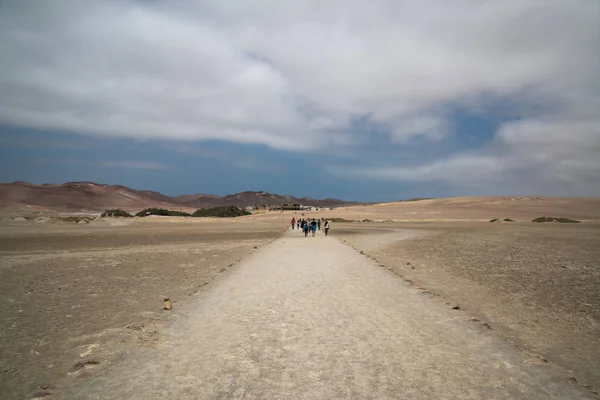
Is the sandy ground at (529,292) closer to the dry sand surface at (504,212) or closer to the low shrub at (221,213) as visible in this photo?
the dry sand surface at (504,212)

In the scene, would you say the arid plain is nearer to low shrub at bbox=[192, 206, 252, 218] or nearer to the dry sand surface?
the dry sand surface

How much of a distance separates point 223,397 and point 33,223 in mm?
65288

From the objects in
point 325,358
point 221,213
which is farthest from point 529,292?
point 221,213

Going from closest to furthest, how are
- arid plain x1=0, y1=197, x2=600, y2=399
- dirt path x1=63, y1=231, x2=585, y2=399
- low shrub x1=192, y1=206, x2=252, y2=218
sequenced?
dirt path x1=63, y1=231, x2=585, y2=399
arid plain x1=0, y1=197, x2=600, y2=399
low shrub x1=192, y1=206, x2=252, y2=218

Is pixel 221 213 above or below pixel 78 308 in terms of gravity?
above

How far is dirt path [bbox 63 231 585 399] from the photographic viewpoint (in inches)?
192

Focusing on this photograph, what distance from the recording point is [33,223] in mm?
56656

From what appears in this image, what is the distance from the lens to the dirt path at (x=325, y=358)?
192 inches

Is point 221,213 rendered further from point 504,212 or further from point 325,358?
point 325,358

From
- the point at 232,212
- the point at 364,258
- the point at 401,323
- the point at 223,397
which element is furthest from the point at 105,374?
the point at 232,212

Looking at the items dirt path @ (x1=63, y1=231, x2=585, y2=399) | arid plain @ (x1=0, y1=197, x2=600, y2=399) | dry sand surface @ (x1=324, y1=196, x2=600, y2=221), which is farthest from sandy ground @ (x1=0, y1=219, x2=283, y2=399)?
dry sand surface @ (x1=324, y1=196, x2=600, y2=221)

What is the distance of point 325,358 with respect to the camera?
5.85m

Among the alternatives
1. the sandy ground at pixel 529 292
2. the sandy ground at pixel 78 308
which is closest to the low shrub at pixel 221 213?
the sandy ground at pixel 78 308

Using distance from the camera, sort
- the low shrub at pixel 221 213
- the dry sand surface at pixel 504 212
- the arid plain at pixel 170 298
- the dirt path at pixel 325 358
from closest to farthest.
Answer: the dirt path at pixel 325 358 → the arid plain at pixel 170 298 → the dry sand surface at pixel 504 212 → the low shrub at pixel 221 213
